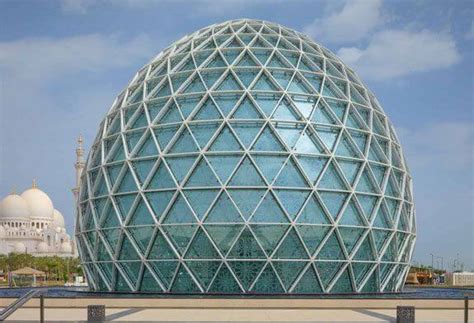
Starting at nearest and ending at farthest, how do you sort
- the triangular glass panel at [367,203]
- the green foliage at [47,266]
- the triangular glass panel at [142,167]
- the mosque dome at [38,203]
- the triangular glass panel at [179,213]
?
the triangular glass panel at [179,213] < the triangular glass panel at [142,167] < the triangular glass panel at [367,203] < the green foliage at [47,266] < the mosque dome at [38,203]

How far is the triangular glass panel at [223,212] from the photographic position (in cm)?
3394

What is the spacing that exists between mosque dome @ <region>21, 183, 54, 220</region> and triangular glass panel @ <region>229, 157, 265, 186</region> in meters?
121

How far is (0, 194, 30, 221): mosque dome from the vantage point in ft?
463

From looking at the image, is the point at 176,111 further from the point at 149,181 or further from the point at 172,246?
the point at 172,246

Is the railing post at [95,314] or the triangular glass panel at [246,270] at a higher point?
the triangular glass panel at [246,270]

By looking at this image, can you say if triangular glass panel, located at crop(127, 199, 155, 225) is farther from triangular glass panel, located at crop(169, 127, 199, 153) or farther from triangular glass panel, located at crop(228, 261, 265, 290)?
triangular glass panel, located at crop(228, 261, 265, 290)

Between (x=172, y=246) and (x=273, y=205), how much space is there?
228 inches

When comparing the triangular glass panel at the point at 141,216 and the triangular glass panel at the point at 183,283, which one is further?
the triangular glass panel at the point at 141,216

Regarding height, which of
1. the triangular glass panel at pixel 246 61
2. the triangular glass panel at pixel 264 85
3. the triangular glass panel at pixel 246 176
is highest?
the triangular glass panel at pixel 246 61

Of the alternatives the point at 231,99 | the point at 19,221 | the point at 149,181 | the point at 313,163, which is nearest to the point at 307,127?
the point at 313,163

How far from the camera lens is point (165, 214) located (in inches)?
1374

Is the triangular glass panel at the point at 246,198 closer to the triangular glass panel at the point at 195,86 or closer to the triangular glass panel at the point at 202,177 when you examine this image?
the triangular glass panel at the point at 202,177

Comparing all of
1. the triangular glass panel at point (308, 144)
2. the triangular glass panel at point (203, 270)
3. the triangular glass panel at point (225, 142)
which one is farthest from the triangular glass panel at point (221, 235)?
the triangular glass panel at point (308, 144)

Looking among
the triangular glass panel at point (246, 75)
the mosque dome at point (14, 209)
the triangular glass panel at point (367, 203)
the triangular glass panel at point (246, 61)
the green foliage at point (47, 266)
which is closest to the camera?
the triangular glass panel at point (367, 203)
